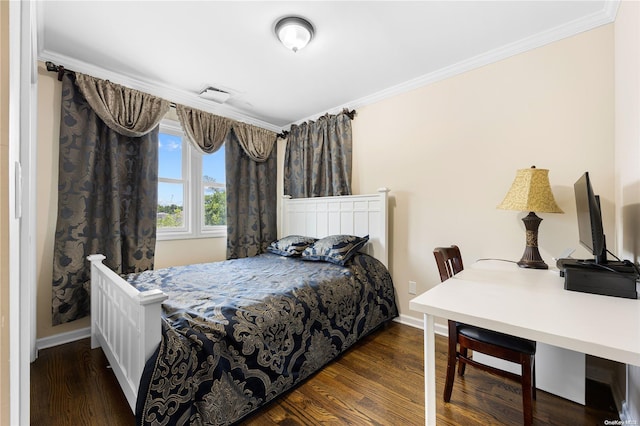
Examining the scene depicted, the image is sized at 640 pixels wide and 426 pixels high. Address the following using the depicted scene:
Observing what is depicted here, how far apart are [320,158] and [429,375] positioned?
8.93 feet

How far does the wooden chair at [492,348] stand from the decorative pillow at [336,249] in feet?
3.30

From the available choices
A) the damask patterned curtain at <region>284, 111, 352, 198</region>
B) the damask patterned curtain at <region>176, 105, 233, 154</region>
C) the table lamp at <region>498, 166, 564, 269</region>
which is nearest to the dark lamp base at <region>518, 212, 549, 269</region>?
the table lamp at <region>498, 166, 564, 269</region>

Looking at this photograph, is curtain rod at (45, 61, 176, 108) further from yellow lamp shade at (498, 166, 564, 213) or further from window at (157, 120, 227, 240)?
yellow lamp shade at (498, 166, 564, 213)

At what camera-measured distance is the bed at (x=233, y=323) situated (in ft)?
4.09

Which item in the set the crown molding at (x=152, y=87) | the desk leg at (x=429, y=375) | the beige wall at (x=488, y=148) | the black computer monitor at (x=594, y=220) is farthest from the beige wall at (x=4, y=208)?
the beige wall at (x=488, y=148)

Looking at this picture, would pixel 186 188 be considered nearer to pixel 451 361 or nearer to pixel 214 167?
pixel 214 167

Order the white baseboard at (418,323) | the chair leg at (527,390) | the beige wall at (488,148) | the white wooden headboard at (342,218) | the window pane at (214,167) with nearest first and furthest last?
the chair leg at (527,390), the beige wall at (488,148), the white baseboard at (418,323), the white wooden headboard at (342,218), the window pane at (214,167)

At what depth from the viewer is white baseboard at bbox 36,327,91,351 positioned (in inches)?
88.0

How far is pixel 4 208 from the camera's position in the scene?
0.47 metres

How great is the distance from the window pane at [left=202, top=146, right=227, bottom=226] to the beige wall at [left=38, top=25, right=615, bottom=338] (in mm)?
536

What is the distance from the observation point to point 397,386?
178 cm

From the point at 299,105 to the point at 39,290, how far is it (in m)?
3.00

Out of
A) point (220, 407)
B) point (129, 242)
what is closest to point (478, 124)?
point (220, 407)

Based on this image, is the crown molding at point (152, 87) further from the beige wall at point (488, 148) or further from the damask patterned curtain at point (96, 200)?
the beige wall at point (488, 148)
